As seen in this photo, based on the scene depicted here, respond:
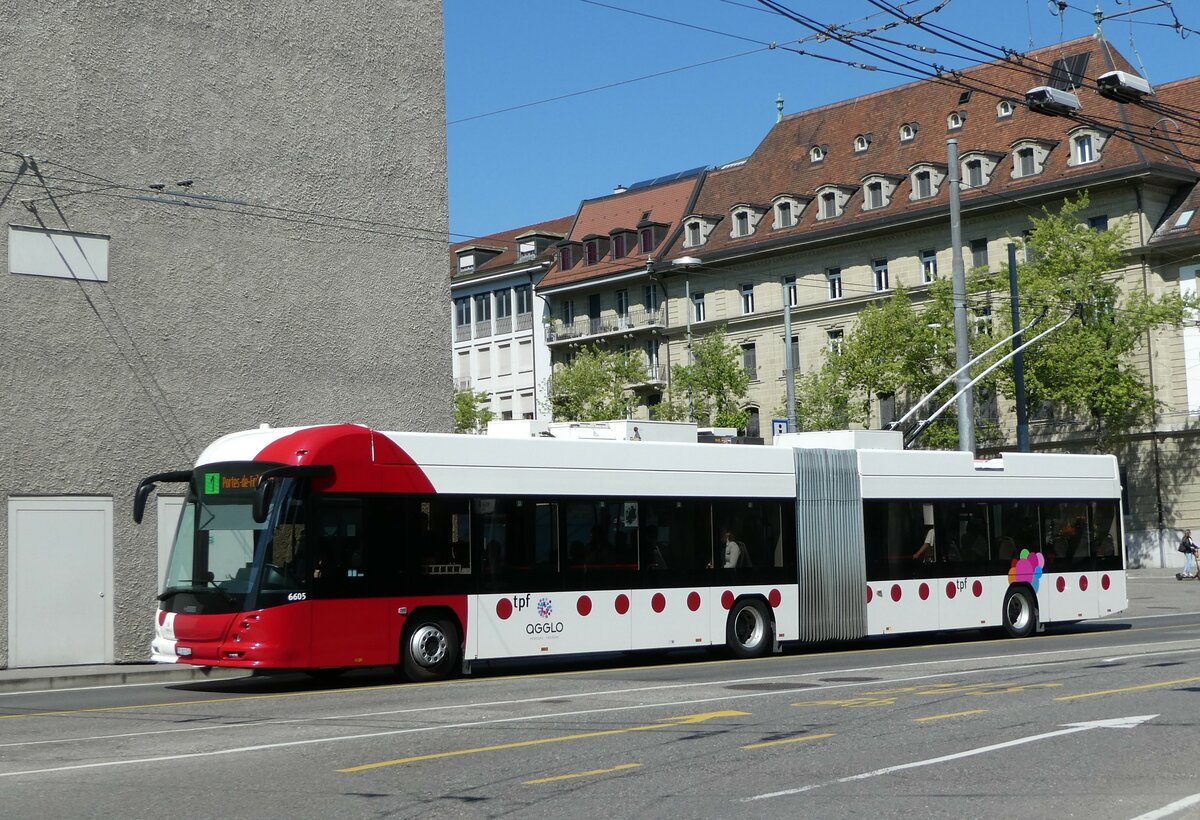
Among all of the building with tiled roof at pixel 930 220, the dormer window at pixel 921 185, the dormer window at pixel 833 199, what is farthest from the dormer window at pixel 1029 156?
the dormer window at pixel 833 199

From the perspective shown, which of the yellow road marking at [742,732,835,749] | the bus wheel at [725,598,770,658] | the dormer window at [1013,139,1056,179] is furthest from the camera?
the dormer window at [1013,139,1056,179]

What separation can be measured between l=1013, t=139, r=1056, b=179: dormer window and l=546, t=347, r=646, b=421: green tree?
807 inches

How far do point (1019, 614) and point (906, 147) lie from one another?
4974 cm

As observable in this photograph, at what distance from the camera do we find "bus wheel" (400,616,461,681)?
18.0 meters

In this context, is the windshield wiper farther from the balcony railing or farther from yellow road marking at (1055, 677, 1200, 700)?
the balcony railing

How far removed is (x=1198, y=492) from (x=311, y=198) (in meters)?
43.5

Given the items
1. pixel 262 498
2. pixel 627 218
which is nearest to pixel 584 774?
pixel 262 498

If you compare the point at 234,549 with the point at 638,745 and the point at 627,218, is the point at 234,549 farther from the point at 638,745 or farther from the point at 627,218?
the point at 627,218

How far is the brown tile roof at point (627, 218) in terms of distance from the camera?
274 ft

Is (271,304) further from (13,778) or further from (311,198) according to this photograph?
(13,778)

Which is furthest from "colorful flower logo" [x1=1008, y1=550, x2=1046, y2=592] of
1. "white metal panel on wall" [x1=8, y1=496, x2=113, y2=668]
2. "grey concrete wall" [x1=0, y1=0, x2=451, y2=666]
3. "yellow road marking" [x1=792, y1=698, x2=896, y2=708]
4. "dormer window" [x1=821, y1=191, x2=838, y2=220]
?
"dormer window" [x1=821, y1=191, x2=838, y2=220]

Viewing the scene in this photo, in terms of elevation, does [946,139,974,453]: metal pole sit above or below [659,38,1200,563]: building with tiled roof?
below

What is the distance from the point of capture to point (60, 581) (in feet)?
73.8

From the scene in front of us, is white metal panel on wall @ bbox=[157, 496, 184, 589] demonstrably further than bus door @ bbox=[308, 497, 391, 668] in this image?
Yes
